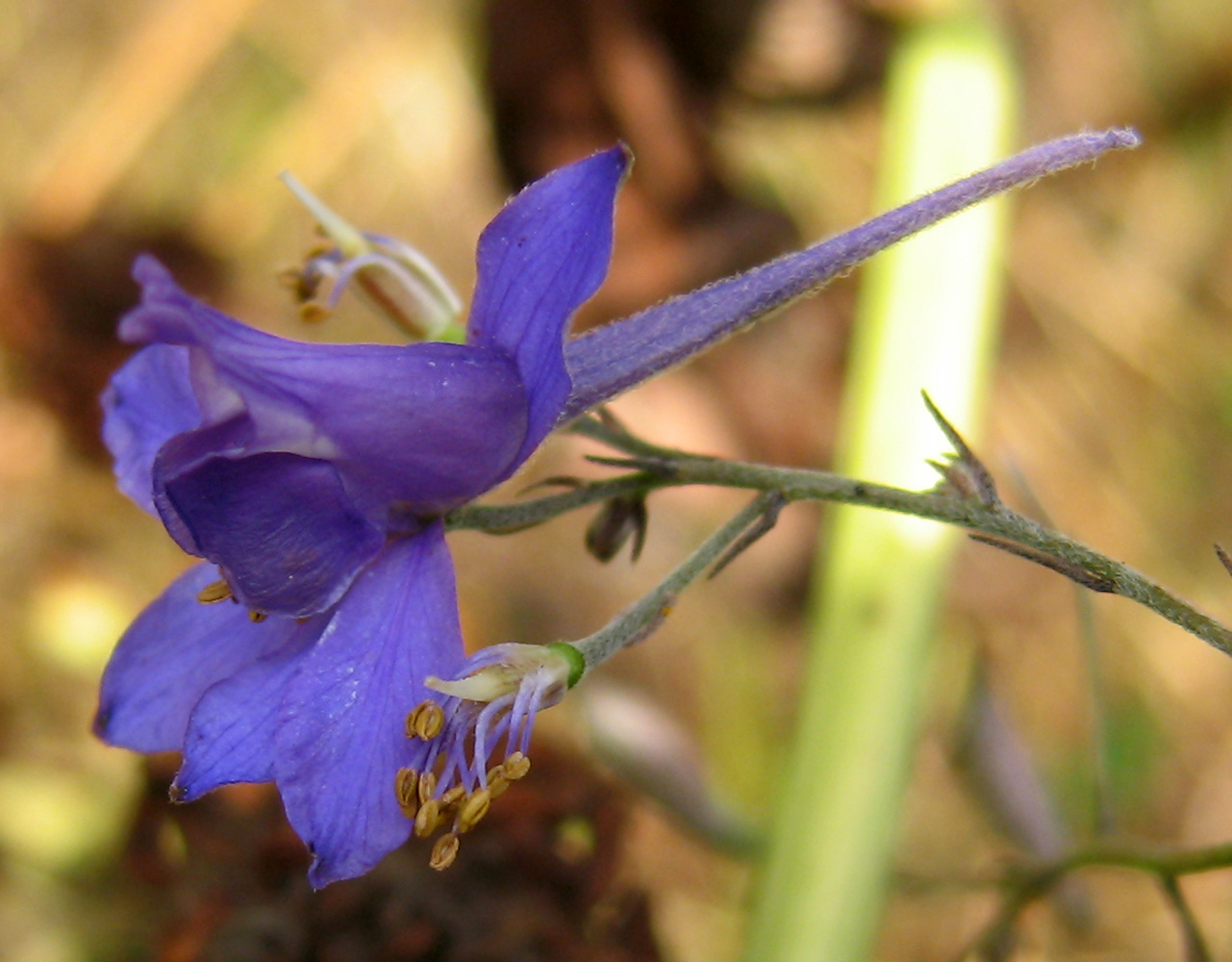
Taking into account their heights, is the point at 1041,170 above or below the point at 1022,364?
below

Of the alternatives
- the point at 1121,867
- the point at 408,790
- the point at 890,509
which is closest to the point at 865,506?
the point at 890,509

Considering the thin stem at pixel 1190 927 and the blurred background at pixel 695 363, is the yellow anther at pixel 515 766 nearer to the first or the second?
the thin stem at pixel 1190 927

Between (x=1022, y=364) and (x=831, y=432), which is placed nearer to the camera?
(x=831, y=432)

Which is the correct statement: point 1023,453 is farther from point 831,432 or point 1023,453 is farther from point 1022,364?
point 831,432

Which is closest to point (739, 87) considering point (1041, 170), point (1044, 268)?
point (1044, 268)

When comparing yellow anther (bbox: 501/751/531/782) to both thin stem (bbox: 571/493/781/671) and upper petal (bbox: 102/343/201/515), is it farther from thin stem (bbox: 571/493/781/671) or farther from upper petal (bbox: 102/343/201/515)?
upper petal (bbox: 102/343/201/515)

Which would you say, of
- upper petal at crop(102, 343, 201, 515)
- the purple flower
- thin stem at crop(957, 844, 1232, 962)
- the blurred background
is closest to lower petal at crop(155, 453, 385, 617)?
the purple flower
